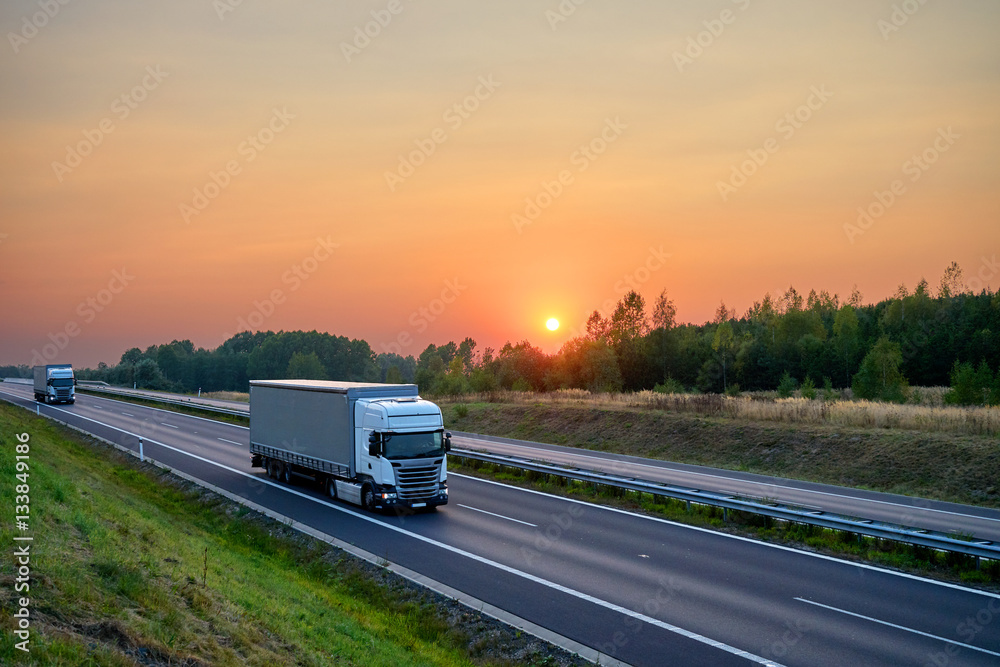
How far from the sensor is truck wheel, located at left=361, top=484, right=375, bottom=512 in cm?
2038

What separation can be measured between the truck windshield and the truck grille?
1.22ft

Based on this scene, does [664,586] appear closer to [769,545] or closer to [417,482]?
[769,545]

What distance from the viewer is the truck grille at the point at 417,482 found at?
20.1 metres

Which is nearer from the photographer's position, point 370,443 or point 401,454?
point 401,454

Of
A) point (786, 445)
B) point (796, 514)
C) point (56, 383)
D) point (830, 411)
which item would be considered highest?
point (56, 383)

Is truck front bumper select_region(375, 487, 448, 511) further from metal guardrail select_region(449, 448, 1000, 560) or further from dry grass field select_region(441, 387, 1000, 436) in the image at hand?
dry grass field select_region(441, 387, 1000, 436)

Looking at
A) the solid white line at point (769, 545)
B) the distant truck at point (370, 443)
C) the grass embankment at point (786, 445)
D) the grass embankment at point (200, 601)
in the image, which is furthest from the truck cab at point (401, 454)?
the grass embankment at point (786, 445)

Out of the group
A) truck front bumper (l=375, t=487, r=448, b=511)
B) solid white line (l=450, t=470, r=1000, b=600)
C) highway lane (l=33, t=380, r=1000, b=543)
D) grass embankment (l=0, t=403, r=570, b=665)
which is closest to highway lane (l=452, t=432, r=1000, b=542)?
highway lane (l=33, t=380, r=1000, b=543)

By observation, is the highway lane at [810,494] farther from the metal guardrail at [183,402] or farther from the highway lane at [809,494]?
the metal guardrail at [183,402]

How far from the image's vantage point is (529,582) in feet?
45.2

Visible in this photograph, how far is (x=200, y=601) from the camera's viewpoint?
363 inches

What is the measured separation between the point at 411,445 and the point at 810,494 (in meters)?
14.3

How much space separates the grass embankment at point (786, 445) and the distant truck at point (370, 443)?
17111 mm

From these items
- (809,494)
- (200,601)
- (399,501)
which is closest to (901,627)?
(200,601)
